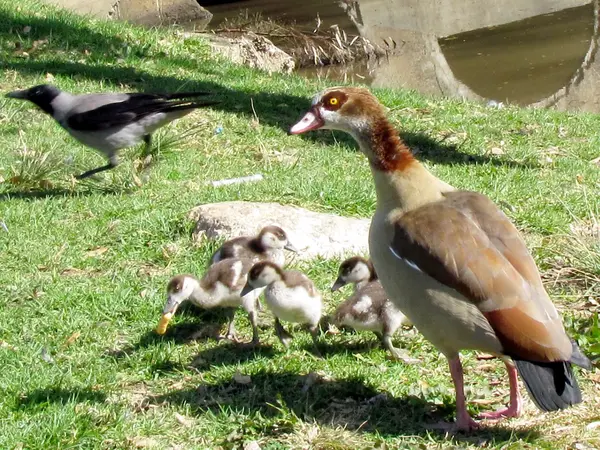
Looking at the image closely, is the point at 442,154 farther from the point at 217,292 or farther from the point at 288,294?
the point at 288,294

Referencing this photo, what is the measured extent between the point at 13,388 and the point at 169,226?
2248 millimetres

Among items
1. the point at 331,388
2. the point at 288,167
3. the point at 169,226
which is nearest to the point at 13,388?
the point at 331,388

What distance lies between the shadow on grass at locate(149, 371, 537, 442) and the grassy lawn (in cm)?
1

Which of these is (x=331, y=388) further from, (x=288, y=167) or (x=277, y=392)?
(x=288, y=167)

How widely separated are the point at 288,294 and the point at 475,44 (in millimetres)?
14024

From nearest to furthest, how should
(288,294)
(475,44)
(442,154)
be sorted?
(288,294) < (442,154) < (475,44)

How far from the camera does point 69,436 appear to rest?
455 cm

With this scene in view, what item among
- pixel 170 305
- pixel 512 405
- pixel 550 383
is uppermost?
pixel 550 383

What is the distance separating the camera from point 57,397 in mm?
4949

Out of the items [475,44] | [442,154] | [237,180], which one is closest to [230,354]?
[237,180]

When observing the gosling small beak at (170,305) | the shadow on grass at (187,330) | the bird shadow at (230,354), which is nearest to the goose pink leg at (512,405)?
the bird shadow at (230,354)

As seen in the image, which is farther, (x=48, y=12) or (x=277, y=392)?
(x=48, y=12)

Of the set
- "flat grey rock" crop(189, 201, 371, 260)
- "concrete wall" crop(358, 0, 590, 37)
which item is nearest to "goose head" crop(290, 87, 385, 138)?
"flat grey rock" crop(189, 201, 371, 260)

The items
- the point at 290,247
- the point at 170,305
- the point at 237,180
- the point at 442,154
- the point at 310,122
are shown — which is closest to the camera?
the point at 310,122
